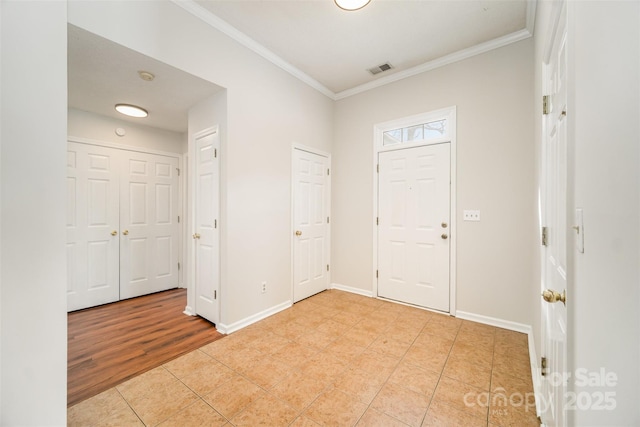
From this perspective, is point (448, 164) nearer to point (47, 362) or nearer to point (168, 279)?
point (47, 362)

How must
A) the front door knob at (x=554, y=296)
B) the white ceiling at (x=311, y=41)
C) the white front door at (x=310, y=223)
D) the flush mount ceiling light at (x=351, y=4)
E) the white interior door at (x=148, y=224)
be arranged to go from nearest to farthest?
the front door knob at (x=554, y=296) → the flush mount ceiling light at (x=351, y=4) → the white ceiling at (x=311, y=41) → the white front door at (x=310, y=223) → the white interior door at (x=148, y=224)

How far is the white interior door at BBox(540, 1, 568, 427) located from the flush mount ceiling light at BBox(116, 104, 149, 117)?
3.79m

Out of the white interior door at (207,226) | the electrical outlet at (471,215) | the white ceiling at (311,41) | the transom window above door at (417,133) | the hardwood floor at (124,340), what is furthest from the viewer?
the transom window above door at (417,133)

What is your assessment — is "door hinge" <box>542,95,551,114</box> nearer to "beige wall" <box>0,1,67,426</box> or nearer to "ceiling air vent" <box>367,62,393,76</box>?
"ceiling air vent" <box>367,62,393,76</box>

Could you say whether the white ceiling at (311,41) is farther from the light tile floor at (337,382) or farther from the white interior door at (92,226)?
the light tile floor at (337,382)

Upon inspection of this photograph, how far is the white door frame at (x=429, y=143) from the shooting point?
9.49ft

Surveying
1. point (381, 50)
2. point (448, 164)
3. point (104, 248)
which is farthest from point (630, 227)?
point (104, 248)

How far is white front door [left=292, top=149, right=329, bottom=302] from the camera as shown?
11.0 feet

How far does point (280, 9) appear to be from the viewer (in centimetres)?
226

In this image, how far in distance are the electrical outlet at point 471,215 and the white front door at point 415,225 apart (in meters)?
0.17

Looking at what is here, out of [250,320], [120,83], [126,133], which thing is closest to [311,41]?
[120,83]

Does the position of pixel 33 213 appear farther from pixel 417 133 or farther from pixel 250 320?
pixel 417 133

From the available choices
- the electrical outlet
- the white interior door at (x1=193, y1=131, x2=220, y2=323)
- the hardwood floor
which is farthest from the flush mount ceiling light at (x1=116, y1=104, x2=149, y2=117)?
the electrical outlet

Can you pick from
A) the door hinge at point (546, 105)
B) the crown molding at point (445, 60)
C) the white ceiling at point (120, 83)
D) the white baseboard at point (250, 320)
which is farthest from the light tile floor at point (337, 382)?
the crown molding at point (445, 60)
